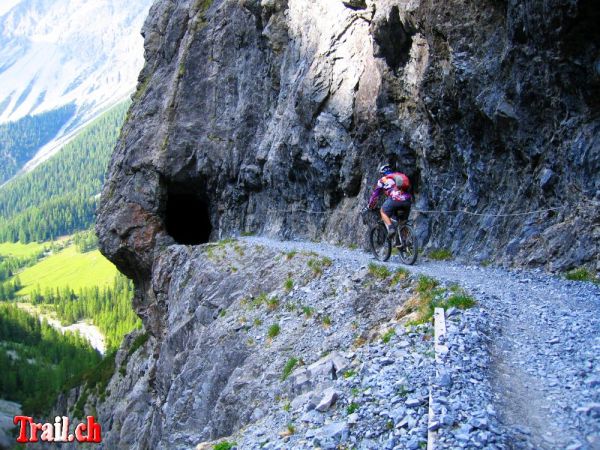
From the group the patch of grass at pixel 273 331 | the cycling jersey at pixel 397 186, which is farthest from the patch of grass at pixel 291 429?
the cycling jersey at pixel 397 186

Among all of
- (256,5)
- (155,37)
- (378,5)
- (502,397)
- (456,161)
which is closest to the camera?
(502,397)

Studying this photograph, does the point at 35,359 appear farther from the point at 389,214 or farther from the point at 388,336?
the point at 388,336

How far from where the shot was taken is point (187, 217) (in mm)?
52656

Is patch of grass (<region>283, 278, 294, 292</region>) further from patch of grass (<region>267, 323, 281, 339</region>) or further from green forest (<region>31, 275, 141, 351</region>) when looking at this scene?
green forest (<region>31, 275, 141, 351</region>)

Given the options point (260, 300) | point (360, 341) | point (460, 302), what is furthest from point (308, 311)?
point (460, 302)

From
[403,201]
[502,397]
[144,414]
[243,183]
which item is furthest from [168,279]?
[502,397]

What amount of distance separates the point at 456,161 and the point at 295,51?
1829 cm

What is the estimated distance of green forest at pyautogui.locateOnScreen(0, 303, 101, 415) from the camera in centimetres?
10419

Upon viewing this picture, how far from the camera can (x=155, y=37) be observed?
51344 mm

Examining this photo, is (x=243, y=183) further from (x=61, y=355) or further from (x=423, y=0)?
(x=61, y=355)

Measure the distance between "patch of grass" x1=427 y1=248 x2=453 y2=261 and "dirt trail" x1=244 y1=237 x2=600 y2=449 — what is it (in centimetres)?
452

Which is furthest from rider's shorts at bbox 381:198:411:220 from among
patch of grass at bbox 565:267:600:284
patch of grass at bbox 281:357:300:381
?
patch of grass at bbox 281:357:300:381

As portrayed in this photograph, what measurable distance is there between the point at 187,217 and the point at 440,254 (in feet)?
125

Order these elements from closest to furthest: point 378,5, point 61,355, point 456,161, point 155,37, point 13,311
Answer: point 456,161, point 378,5, point 155,37, point 61,355, point 13,311
